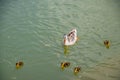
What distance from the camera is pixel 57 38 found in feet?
28.6

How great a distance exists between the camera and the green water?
736 cm

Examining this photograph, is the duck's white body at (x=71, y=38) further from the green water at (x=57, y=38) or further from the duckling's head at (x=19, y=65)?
the duckling's head at (x=19, y=65)

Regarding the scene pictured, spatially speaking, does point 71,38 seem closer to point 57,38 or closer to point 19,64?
point 57,38

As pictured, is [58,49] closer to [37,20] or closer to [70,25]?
[70,25]

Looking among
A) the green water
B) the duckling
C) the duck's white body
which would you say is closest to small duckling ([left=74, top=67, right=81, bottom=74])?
the green water


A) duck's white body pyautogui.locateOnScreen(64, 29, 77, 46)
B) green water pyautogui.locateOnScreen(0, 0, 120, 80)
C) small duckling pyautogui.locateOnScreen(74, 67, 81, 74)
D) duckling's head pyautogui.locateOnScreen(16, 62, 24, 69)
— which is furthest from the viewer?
duck's white body pyautogui.locateOnScreen(64, 29, 77, 46)

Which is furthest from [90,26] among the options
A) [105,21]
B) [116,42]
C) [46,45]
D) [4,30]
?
[4,30]

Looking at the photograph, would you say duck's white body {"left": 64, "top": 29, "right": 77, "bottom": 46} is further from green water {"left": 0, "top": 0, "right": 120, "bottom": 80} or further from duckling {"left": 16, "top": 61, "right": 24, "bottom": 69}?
duckling {"left": 16, "top": 61, "right": 24, "bottom": 69}

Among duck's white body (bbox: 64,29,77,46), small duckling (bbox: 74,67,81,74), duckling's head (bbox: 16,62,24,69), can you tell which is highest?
duck's white body (bbox: 64,29,77,46)

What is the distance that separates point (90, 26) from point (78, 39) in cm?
107

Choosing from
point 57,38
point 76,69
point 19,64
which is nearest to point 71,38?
point 57,38

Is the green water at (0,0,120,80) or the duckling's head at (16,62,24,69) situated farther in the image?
the duckling's head at (16,62,24,69)

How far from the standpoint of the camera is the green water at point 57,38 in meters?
7.36

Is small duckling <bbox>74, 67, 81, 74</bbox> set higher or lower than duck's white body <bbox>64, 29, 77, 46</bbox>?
lower
